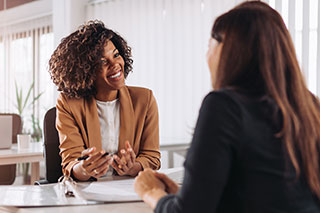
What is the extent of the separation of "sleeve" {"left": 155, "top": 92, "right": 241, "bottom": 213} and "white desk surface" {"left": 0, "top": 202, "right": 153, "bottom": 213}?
0.46 metres

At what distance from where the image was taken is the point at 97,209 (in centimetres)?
119

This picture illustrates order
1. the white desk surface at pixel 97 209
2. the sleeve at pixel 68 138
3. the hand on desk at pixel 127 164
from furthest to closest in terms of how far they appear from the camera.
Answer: the sleeve at pixel 68 138
the hand on desk at pixel 127 164
the white desk surface at pixel 97 209

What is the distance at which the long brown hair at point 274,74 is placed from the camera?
0.78m

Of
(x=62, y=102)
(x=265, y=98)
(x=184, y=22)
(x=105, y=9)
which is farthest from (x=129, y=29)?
(x=265, y=98)

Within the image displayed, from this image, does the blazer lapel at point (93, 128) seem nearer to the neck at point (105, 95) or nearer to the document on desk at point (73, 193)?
the neck at point (105, 95)

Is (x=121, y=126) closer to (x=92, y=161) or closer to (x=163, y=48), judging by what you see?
(x=92, y=161)

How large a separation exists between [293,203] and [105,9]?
4727 millimetres

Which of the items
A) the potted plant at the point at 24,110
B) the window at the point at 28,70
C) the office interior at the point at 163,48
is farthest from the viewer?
the window at the point at 28,70

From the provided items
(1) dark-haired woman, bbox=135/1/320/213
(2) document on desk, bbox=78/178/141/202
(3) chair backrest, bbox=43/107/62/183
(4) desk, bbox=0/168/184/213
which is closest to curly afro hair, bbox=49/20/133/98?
(3) chair backrest, bbox=43/107/62/183

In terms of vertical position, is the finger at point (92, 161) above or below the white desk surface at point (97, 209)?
above

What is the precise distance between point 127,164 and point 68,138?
0.32m

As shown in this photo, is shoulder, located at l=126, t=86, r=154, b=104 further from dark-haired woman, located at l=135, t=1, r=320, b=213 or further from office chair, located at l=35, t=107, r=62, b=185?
dark-haired woman, located at l=135, t=1, r=320, b=213

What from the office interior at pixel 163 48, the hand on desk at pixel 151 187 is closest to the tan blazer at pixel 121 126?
the hand on desk at pixel 151 187

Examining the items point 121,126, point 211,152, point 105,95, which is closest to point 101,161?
point 121,126
